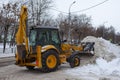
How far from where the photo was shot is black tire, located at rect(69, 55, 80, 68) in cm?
1714

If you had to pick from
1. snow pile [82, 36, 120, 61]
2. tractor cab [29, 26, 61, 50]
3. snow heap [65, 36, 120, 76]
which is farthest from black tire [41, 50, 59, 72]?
snow pile [82, 36, 120, 61]

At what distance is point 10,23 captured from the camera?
39.9 metres

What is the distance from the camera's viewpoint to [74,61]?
1725cm

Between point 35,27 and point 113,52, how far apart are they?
6133 mm

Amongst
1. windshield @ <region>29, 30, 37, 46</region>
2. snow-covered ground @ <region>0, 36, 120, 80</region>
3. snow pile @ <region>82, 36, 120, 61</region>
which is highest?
windshield @ <region>29, 30, 37, 46</region>

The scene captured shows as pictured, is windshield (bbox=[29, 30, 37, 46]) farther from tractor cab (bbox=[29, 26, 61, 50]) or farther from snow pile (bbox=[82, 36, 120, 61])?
snow pile (bbox=[82, 36, 120, 61])

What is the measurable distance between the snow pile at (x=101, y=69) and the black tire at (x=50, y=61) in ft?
3.53

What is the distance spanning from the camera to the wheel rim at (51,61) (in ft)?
50.5

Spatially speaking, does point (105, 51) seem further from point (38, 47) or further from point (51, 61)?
point (38, 47)

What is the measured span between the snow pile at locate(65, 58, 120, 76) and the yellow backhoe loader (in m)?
1.36

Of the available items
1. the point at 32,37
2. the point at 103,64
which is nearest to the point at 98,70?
the point at 103,64

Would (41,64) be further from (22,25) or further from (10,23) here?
(10,23)

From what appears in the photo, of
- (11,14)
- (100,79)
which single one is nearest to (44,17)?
(11,14)

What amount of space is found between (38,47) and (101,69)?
370 cm
